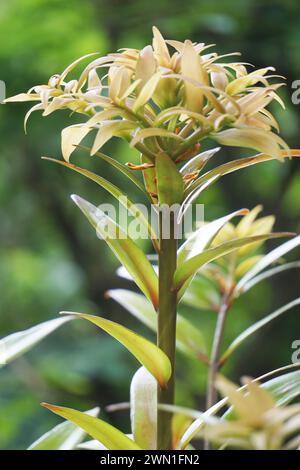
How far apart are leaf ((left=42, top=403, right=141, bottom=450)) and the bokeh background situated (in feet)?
3.51

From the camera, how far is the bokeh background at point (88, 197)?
1.42 metres

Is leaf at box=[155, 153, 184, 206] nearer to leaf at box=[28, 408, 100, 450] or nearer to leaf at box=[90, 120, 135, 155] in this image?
leaf at box=[90, 120, 135, 155]

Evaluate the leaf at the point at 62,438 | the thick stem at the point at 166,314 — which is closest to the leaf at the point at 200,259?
the thick stem at the point at 166,314

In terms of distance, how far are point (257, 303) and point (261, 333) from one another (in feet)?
1.48

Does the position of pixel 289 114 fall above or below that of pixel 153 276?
above

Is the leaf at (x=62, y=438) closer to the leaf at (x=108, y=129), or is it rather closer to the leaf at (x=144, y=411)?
the leaf at (x=144, y=411)

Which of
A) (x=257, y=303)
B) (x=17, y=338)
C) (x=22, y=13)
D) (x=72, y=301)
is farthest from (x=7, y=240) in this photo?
(x=17, y=338)

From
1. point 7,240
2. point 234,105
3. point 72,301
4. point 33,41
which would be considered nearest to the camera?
point 234,105

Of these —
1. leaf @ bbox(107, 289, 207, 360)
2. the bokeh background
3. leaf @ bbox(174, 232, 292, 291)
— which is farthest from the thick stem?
the bokeh background

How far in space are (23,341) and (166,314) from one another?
7 centimetres

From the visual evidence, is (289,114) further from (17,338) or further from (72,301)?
(17,338)

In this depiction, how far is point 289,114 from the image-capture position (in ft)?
5.15

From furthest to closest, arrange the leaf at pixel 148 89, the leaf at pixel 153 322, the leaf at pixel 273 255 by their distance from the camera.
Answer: the leaf at pixel 153 322, the leaf at pixel 273 255, the leaf at pixel 148 89

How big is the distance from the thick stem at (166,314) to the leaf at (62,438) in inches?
3.3
